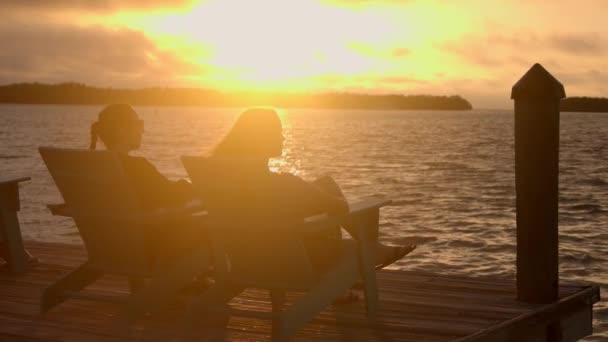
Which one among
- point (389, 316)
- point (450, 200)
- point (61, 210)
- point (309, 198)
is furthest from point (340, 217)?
point (450, 200)

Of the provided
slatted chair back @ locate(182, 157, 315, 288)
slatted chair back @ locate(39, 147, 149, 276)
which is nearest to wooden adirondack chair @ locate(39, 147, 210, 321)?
slatted chair back @ locate(39, 147, 149, 276)

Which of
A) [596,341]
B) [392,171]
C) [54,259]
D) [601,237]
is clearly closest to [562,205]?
[601,237]

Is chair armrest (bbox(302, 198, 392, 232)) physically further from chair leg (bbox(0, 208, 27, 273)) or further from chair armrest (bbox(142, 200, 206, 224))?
chair leg (bbox(0, 208, 27, 273))

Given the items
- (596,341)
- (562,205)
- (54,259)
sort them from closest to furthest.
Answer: (54,259)
(596,341)
(562,205)

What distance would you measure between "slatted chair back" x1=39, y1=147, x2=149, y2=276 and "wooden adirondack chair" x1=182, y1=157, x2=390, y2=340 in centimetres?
44

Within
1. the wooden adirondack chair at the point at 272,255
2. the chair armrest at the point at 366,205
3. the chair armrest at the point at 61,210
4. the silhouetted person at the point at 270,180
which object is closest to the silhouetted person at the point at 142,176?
the wooden adirondack chair at the point at 272,255

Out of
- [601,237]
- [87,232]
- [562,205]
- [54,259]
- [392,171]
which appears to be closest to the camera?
[87,232]

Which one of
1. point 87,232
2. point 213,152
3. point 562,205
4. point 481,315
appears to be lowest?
point 562,205

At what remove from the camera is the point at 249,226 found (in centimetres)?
479

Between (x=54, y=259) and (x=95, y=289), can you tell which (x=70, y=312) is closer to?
(x=95, y=289)

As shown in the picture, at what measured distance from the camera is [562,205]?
94.8 feet

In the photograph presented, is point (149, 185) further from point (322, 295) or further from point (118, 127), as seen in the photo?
point (322, 295)

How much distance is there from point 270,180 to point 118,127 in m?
1.20

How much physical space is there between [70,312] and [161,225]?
101 cm
